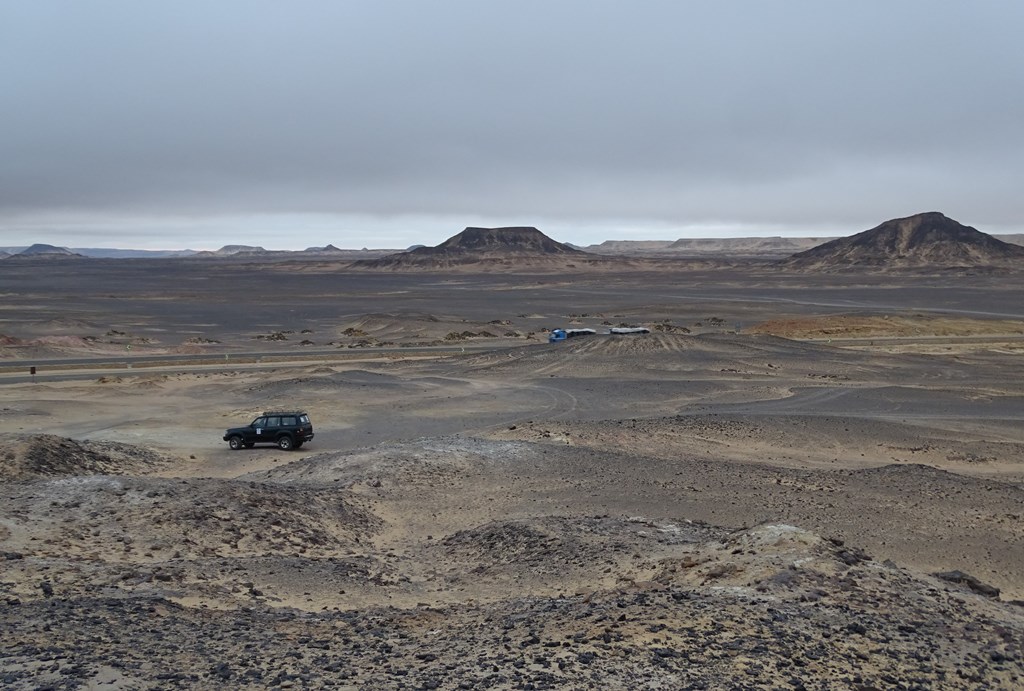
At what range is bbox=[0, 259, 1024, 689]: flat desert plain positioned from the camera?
10422mm

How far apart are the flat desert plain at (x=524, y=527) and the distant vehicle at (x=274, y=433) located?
1.70 feet

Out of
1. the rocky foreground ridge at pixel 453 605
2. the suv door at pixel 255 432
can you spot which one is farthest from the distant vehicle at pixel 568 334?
the rocky foreground ridge at pixel 453 605

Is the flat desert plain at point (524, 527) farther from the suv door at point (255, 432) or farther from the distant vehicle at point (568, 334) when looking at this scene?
the distant vehicle at point (568, 334)

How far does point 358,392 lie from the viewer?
43.3 meters

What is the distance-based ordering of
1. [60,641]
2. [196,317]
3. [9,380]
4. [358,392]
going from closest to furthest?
[60,641]
[358,392]
[9,380]
[196,317]

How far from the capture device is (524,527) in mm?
17094

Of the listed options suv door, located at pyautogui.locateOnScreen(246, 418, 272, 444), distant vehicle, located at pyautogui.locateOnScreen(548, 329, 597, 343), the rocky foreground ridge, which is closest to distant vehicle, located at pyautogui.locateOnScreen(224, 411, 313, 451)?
suv door, located at pyautogui.locateOnScreen(246, 418, 272, 444)

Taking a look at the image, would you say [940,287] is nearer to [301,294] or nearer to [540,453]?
[301,294]

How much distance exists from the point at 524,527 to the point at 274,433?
1522 cm

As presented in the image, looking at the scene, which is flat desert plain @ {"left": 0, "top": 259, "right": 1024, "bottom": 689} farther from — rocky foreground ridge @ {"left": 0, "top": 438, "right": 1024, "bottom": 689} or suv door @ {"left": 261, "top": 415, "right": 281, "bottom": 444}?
suv door @ {"left": 261, "top": 415, "right": 281, "bottom": 444}

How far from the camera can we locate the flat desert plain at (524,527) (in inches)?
410

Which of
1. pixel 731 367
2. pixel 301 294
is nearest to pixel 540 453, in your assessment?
pixel 731 367

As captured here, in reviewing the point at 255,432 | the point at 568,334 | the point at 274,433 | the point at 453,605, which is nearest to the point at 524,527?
the point at 453,605

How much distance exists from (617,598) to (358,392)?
3242 cm
